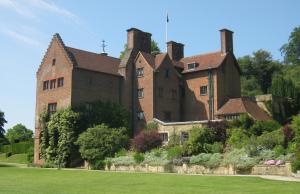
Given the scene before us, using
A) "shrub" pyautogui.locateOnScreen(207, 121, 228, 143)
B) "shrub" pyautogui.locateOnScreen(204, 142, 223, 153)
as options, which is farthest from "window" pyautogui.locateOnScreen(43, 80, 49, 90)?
"shrub" pyautogui.locateOnScreen(204, 142, 223, 153)

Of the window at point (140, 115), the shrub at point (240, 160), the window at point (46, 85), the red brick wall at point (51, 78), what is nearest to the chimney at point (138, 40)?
the window at point (140, 115)

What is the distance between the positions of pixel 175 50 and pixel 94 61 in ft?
38.5

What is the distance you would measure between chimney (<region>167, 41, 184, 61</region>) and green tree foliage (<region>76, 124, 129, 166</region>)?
55.2 ft

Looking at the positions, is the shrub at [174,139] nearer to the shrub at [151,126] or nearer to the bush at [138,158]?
the shrub at [151,126]

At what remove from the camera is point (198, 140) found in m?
34.9

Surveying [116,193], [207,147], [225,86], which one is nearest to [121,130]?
[207,147]

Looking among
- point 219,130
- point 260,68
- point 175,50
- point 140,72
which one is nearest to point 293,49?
point 260,68

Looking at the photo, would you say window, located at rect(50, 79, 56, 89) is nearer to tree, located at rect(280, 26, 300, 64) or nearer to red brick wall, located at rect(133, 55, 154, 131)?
red brick wall, located at rect(133, 55, 154, 131)

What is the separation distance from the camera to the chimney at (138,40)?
51.3 m

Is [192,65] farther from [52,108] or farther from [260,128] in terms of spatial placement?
[52,108]

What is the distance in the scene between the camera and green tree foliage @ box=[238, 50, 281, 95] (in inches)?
2832

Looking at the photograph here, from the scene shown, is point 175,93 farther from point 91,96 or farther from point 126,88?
point 91,96

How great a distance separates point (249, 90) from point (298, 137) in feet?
142

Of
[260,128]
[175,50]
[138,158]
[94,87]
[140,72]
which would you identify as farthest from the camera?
[175,50]
